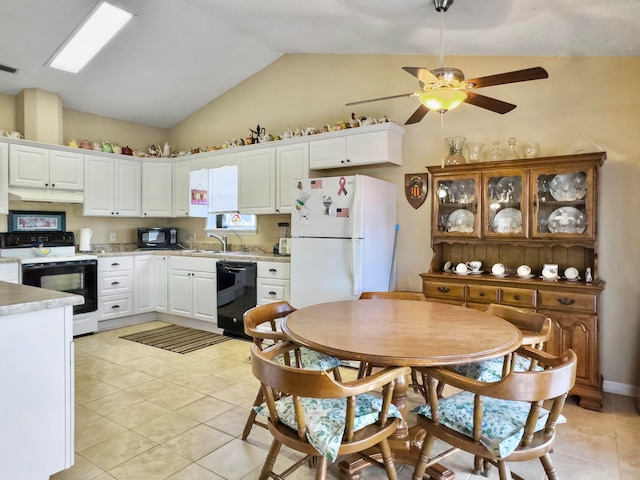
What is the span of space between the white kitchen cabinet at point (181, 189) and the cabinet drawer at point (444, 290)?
3.49 meters

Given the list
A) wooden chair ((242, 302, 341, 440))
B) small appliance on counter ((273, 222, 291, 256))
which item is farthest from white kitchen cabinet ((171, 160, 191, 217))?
wooden chair ((242, 302, 341, 440))

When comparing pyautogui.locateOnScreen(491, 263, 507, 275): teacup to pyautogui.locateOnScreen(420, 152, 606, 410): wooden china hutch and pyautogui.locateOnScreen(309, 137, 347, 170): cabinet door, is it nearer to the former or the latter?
pyautogui.locateOnScreen(420, 152, 606, 410): wooden china hutch

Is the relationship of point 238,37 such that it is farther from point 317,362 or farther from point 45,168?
point 317,362

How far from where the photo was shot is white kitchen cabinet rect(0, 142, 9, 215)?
14.1 feet

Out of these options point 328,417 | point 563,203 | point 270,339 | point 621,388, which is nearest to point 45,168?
point 270,339

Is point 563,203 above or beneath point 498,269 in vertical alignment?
above

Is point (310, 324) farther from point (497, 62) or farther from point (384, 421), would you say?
point (497, 62)

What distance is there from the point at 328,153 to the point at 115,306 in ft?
10.4

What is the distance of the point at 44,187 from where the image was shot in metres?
4.63

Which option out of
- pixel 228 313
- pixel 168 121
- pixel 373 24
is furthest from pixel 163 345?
pixel 373 24

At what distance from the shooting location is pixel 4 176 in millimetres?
4320

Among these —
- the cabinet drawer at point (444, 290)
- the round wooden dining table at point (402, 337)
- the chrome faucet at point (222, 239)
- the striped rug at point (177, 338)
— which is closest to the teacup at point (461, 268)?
the cabinet drawer at point (444, 290)

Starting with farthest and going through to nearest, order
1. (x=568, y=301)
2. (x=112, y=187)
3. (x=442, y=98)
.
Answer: (x=112, y=187)
(x=568, y=301)
(x=442, y=98)

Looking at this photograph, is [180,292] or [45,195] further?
[180,292]
